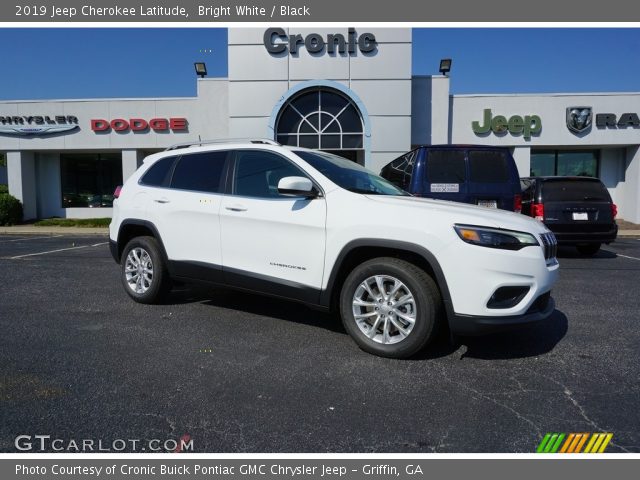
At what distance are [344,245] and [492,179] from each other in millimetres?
5145

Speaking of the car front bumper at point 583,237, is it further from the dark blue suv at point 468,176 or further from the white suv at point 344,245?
the white suv at point 344,245

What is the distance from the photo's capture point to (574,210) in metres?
9.38

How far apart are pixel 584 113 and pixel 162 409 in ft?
64.5

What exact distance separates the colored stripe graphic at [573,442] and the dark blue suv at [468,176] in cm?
566

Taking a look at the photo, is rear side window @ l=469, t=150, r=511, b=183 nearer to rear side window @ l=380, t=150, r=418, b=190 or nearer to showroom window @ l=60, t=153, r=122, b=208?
rear side window @ l=380, t=150, r=418, b=190

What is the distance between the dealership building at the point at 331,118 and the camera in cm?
1691

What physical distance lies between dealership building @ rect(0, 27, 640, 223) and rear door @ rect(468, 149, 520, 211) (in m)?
8.92

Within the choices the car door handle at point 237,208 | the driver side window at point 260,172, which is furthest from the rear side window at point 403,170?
the car door handle at point 237,208

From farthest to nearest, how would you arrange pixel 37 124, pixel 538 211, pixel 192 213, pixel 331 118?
pixel 37 124
pixel 331 118
pixel 538 211
pixel 192 213

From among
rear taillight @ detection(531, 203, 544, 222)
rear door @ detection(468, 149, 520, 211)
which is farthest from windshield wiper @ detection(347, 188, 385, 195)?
rear taillight @ detection(531, 203, 544, 222)

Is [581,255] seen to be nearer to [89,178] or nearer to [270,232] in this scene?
[270,232]

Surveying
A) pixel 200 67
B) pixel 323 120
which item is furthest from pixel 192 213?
pixel 200 67

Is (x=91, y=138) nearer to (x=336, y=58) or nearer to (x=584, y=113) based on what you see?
(x=336, y=58)

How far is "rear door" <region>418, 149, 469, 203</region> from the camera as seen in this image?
8.00 m
